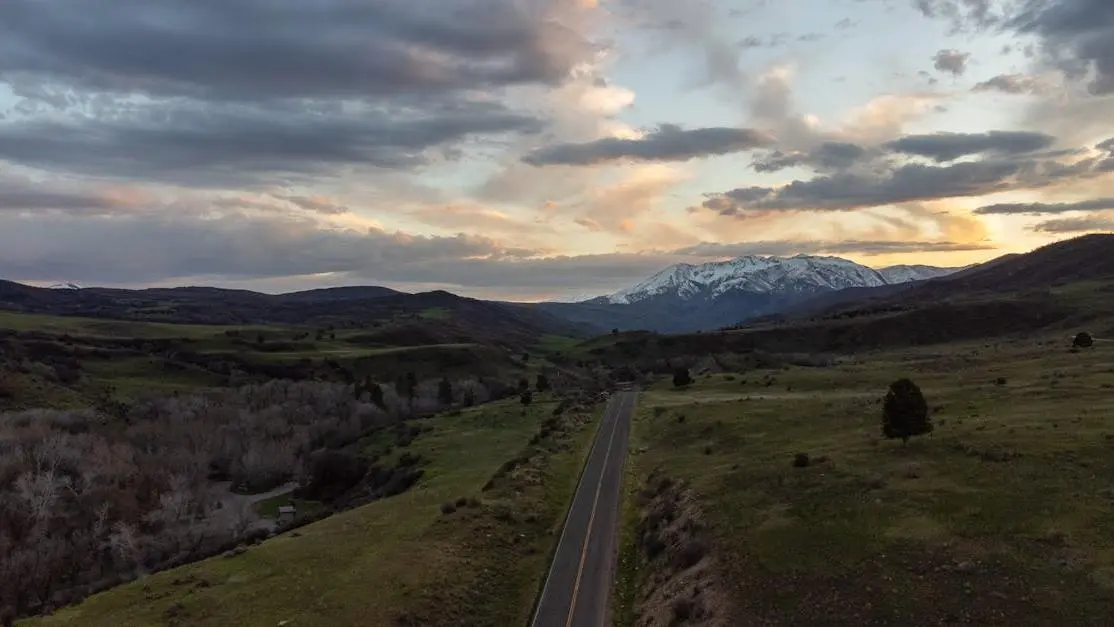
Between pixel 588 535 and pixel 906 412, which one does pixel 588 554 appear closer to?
pixel 588 535

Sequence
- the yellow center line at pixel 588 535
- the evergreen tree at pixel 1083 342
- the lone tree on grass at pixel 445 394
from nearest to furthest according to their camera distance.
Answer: the yellow center line at pixel 588 535 → the evergreen tree at pixel 1083 342 → the lone tree on grass at pixel 445 394

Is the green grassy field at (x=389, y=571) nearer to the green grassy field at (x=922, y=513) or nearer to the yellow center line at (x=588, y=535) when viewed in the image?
the yellow center line at (x=588, y=535)

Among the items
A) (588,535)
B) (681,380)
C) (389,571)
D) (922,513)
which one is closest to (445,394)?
(681,380)

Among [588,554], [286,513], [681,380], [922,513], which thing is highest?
[922,513]

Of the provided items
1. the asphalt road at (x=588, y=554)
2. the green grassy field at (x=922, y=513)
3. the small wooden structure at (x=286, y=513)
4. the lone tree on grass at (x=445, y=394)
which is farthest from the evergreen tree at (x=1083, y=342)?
the lone tree on grass at (x=445, y=394)

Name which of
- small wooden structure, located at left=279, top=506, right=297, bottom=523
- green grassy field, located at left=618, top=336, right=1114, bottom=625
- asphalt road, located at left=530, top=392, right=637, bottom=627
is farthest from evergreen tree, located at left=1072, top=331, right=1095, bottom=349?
small wooden structure, located at left=279, top=506, right=297, bottom=523

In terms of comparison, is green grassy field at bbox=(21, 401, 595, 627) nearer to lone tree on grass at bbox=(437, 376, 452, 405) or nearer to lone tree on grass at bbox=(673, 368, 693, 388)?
lone tree on grass at bbox=(673, 368, 693, 388)
